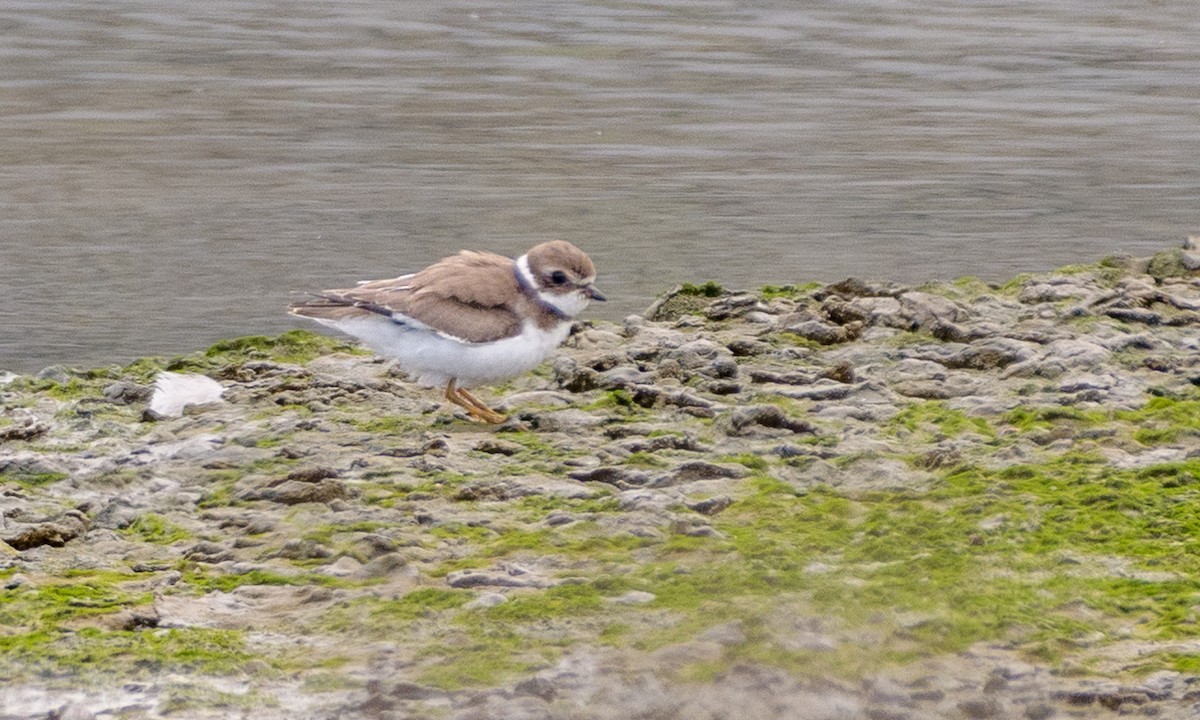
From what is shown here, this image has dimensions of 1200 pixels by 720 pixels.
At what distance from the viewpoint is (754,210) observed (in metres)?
13.3

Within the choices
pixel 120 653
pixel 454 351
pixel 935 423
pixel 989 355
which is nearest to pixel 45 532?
pixel 120 653

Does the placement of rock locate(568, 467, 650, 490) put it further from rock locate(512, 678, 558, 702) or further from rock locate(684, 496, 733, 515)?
rock locate(512, 678, 558, 702)

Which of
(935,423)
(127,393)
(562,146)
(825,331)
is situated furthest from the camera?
(562,146)

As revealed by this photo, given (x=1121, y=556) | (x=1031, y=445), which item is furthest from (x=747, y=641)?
(x=1031, y=445)

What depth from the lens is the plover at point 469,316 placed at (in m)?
7.82

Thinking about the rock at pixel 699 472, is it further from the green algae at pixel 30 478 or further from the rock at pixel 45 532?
the green algae at pixel 30 478

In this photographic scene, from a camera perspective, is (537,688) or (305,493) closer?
(537,688)

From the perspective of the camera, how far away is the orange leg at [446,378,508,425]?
25.3 ft

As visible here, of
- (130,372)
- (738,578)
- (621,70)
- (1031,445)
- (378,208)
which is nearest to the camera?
(738,578)

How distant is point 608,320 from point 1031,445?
3.73 meters

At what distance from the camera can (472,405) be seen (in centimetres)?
784

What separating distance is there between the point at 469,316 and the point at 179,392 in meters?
1.29

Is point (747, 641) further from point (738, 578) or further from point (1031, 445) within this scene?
point (1031, 445)

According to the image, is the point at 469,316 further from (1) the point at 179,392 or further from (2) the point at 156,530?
(2) the point at 156,530
